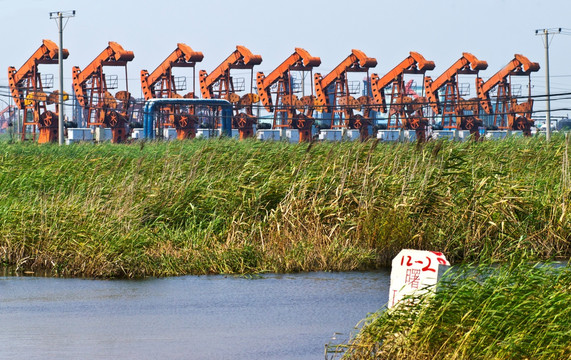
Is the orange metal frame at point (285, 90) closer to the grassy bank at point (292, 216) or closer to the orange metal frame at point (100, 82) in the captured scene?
the orange metal frame at point (100, 82)

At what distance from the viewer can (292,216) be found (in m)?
13.8

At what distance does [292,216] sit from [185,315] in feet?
14.2

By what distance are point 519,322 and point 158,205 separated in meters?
8.89

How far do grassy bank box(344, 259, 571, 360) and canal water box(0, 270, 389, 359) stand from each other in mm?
1058

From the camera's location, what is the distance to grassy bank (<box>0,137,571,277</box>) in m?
13.0

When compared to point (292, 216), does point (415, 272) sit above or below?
below

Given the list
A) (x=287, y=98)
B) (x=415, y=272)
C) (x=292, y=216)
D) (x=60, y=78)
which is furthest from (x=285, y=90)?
(x=415, y=272)

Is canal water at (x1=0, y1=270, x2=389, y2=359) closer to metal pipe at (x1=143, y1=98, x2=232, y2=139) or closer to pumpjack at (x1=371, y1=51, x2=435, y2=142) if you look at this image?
metal pipe at (x1=143, y1=98, x2=232, y2=139)

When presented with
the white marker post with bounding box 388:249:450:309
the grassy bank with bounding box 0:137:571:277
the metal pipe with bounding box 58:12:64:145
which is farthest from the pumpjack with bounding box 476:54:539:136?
the white marker post with bounding box 388:249:450:309

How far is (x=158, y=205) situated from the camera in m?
14.5

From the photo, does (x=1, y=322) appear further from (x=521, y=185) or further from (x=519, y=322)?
(x=521, y=185)

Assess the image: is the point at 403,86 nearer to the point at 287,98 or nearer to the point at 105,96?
the point at 287,98

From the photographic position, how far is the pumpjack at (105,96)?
64812mm

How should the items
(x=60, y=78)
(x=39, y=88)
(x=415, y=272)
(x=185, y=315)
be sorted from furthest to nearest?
(x=39, y=88) → (x=60, y=78) → (x=185, y=315) → (x=415, y=272)
